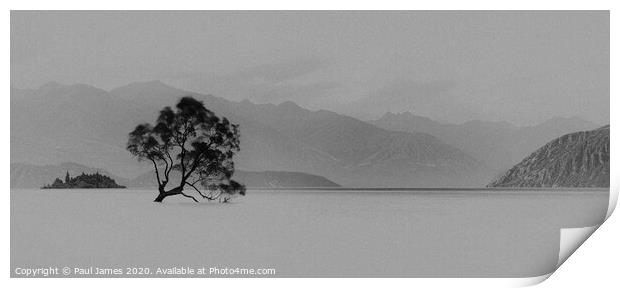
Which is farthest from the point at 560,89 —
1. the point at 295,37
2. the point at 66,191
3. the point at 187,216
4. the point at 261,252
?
the point at 66,191

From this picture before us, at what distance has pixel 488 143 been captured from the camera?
21.3ft

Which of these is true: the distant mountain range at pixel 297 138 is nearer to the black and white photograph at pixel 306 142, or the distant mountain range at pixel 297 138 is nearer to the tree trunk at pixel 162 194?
the black and white photograph at pixel 306 142

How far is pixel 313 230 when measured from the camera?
20.9ft

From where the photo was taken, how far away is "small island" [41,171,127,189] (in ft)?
20.6

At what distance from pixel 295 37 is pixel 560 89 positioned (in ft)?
7.96

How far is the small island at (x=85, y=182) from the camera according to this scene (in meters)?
6.28

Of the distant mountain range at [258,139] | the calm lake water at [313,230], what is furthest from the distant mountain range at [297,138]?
the calm lake water at [313,230]

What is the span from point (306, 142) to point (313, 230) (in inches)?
30.9

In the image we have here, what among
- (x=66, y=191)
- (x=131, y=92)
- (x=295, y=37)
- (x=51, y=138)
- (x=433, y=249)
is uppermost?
(x=295, y=37)

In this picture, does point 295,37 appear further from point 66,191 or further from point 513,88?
point 66,191

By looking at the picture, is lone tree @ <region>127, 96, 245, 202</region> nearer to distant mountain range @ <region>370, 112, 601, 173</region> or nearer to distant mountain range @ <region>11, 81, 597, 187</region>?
distant mountain range @ <region>11, 81, 597, 187</region>

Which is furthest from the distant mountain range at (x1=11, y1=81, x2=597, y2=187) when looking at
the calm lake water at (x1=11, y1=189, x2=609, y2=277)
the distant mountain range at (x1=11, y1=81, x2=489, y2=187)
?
the calm lake water at (x1=11, y1=189, x2=609, y2=277)

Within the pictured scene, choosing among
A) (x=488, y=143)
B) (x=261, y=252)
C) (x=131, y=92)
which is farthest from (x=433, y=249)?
(x=131, y=92)

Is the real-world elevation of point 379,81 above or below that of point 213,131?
above
